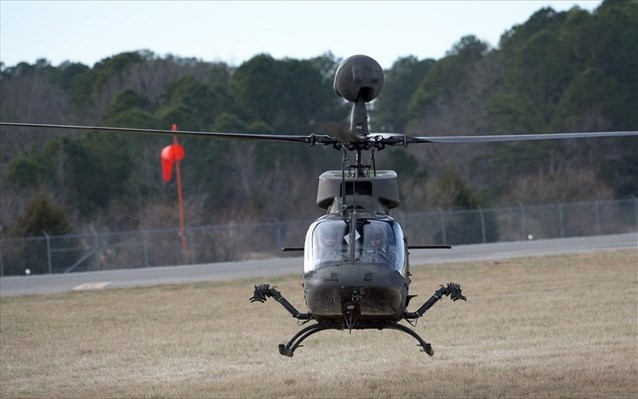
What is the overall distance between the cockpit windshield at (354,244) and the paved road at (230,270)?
20.6 meters

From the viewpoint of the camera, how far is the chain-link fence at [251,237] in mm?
41281

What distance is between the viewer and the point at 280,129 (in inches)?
2082

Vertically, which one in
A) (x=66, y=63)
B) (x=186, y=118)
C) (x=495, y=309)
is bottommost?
(x=495, y=309)

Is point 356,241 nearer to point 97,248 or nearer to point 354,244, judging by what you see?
point 354,244

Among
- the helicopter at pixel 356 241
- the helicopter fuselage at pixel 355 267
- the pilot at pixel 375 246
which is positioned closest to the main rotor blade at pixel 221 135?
the helicopter at pixel 356 241

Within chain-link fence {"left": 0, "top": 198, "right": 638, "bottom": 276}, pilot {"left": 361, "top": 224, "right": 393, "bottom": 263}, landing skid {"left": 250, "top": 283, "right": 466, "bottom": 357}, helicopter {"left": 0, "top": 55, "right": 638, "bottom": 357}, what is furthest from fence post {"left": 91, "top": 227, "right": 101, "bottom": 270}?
pilot {"left": 361, "top": 224, "right": 393, "bottom": 263}

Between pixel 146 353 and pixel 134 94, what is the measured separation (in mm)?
38695

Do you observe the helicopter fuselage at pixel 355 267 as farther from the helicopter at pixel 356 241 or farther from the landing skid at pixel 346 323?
the landing skid at pixel 346 323

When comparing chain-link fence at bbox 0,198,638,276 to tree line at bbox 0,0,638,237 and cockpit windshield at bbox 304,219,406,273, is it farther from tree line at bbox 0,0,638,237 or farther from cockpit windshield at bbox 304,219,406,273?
cockpit windshield at bbox 304,219,406,273

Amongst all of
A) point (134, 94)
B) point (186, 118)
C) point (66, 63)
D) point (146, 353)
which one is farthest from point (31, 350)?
point (66, 63)

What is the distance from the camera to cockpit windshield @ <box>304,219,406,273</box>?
10.8 m

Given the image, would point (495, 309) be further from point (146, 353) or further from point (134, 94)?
point (134, 94)

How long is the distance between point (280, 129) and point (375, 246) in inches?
1661

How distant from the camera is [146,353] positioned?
18500 millimetres
